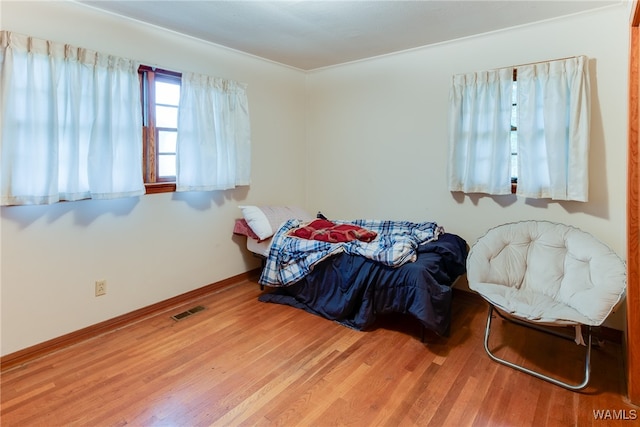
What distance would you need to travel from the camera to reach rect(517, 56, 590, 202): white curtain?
2584 mm

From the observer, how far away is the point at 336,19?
272 centimetres

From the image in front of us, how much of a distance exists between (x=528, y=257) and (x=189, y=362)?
244 centimetres

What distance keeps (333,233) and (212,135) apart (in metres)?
1.39

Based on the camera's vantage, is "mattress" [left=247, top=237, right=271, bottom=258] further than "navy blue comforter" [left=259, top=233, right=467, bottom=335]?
Yes

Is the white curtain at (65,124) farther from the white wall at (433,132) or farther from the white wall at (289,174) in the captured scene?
the white wall at (433,132)

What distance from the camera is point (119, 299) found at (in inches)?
110

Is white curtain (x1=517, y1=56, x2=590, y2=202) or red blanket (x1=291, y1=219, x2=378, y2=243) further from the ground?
white curtain (x1=517, y1=56, x2=590, y2=202)

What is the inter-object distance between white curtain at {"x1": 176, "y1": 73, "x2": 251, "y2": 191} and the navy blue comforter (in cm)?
123

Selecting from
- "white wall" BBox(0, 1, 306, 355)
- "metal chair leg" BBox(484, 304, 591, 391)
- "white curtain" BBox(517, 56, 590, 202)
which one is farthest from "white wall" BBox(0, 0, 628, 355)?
"metal chair leg" BBox(484, 304, 591, 391)

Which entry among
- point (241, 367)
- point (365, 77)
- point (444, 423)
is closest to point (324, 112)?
point (365, 77)

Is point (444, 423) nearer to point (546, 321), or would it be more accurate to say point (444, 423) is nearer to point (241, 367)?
point (546, 321)

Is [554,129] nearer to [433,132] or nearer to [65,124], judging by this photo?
[433,132]

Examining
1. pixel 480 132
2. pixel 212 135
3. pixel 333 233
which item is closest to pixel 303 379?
pixel 333 233

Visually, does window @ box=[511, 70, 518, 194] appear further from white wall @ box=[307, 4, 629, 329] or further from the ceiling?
the ceiling
